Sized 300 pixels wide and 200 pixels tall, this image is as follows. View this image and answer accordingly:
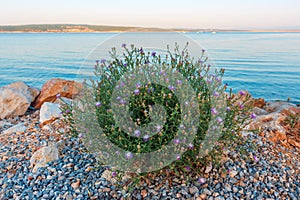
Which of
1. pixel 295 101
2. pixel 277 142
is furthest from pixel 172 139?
pixel 295 101

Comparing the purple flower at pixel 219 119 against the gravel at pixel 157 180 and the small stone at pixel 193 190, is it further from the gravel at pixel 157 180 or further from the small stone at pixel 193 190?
the small stone at pixel 193 190

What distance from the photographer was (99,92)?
3523mm

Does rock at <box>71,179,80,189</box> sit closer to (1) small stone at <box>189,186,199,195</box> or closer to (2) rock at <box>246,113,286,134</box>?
(1) small stone at <box>189,186,199,195</box>

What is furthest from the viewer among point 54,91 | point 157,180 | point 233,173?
point 54,91

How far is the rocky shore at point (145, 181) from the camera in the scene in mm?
3137

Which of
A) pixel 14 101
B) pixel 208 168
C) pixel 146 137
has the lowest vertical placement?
pixel 14 101

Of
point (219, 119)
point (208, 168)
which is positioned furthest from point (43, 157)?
point (219, 119)

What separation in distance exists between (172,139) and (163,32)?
102 inches

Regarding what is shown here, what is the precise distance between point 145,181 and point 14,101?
190 inches

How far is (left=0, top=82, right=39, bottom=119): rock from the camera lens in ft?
21.5

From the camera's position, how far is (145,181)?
3.24 meters

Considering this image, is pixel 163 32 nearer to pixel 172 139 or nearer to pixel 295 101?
pixel 172 139

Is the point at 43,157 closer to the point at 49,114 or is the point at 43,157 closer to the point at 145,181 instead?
the point at 145,181

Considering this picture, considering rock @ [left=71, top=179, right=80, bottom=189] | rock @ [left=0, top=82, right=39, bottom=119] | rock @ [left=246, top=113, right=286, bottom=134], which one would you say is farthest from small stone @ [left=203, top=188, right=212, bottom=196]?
rock @ [left=0, top=82, right=39, bottom=119]
